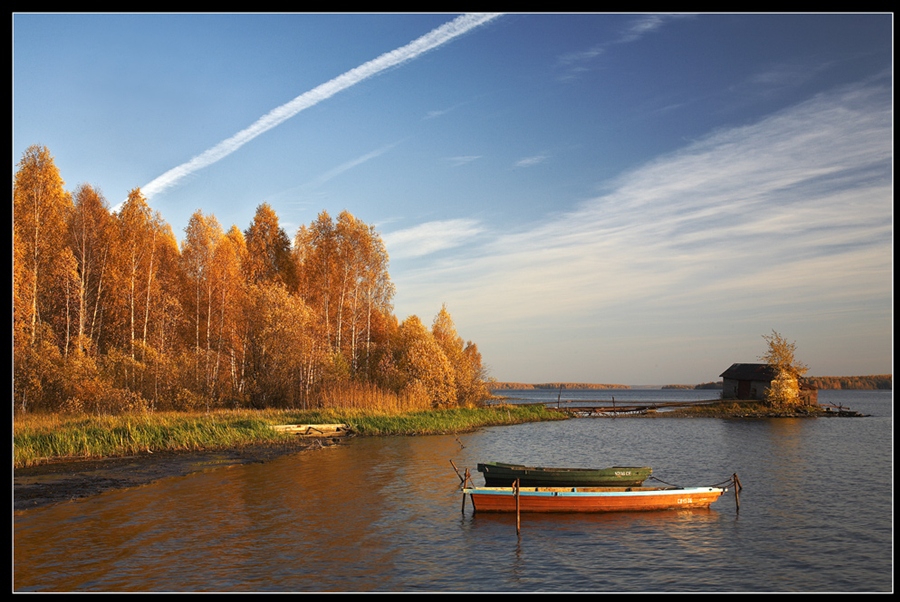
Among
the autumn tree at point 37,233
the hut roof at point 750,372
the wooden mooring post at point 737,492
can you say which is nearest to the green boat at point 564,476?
the wooden mooring post at point 737,492

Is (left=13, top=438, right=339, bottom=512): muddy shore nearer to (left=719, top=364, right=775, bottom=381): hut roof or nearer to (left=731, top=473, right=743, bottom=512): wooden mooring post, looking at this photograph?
(left=731, top=473, right=743, bottom=512): wooden mooring post

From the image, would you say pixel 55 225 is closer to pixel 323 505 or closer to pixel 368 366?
pixel 368 366

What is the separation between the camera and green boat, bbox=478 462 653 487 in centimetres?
2180

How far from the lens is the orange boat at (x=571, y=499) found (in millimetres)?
20969

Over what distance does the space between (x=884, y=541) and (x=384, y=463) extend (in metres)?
20.1

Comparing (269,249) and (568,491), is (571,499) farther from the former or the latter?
(269,249)

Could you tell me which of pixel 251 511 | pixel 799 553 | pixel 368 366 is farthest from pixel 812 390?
pixel 251 511

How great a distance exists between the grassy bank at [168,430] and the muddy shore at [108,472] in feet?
2.40

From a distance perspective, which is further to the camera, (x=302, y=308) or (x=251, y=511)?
(x=302, y=308)

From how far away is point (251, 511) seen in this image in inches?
832

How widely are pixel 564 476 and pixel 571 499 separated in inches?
36.2

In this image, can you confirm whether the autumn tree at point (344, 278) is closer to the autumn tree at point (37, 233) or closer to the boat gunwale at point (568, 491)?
the autumn tree at point (37, 233)

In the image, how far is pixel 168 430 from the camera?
107 feet

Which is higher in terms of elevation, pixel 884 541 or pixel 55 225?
pixel 55 225
